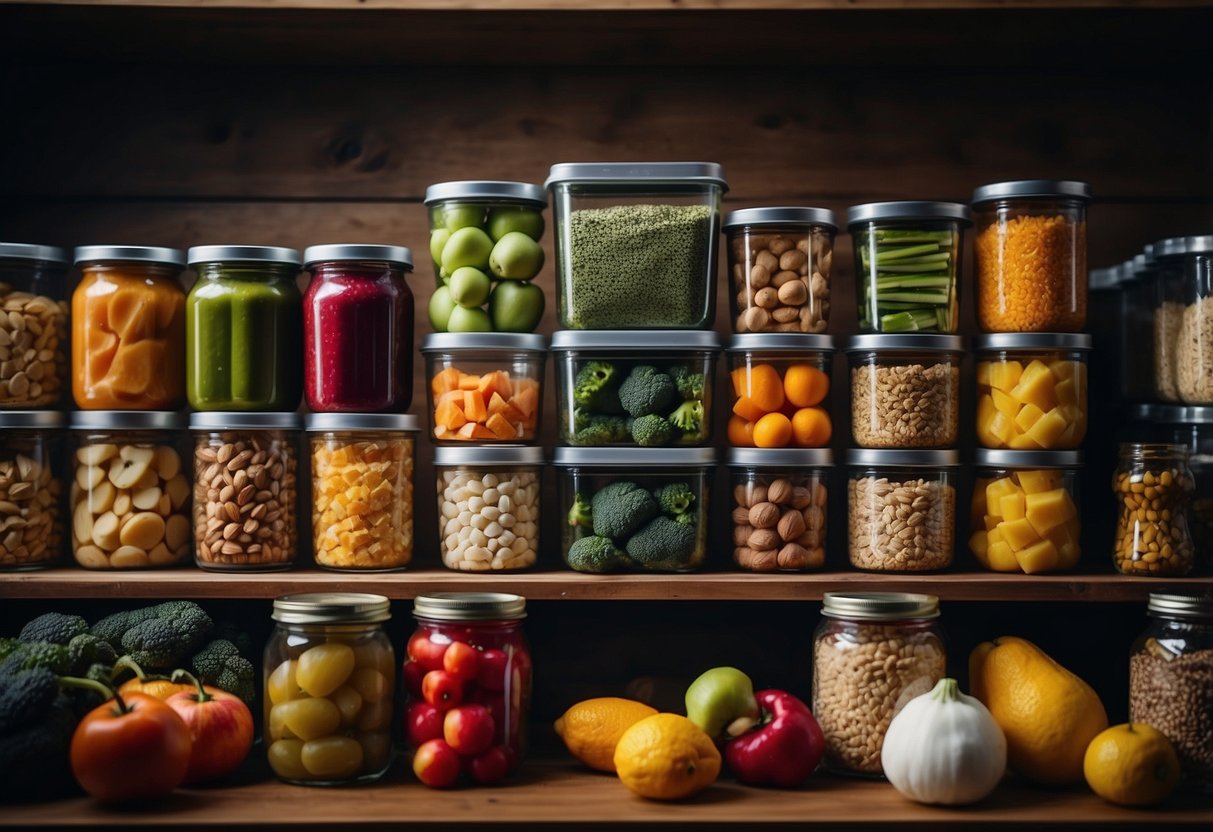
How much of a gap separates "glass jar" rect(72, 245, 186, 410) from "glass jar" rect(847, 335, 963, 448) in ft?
3.06

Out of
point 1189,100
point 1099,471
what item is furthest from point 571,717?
point 1189,100

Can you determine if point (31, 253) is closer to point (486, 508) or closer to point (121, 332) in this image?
point (121, 332)

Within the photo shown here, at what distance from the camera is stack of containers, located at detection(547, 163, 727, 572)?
5.04ft

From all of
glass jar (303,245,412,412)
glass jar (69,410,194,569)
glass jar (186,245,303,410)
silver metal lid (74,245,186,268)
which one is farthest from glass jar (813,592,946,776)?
silver metal lid (74,245,186,268)

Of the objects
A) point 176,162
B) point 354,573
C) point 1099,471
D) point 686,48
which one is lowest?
point 354,573

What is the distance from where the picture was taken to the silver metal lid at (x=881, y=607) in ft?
4.68

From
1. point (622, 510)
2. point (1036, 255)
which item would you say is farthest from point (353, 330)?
point (1036, 255)

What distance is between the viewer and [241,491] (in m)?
1.53

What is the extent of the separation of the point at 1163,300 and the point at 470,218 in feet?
3.18

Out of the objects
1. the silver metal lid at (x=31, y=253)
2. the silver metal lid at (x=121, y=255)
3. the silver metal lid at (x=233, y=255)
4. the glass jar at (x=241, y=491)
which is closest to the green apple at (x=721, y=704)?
the glass jar at (x=241, y=491)

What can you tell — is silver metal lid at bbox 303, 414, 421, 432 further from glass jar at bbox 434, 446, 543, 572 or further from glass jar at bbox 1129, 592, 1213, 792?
glass jar at bbox 1129, 592, 1213, 792

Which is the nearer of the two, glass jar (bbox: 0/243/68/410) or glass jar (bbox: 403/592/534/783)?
glass jar (bbox: 403/592/534/783)

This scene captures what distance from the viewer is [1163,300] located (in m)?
1.63

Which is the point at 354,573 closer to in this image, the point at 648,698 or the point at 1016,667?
the point at 648,698
